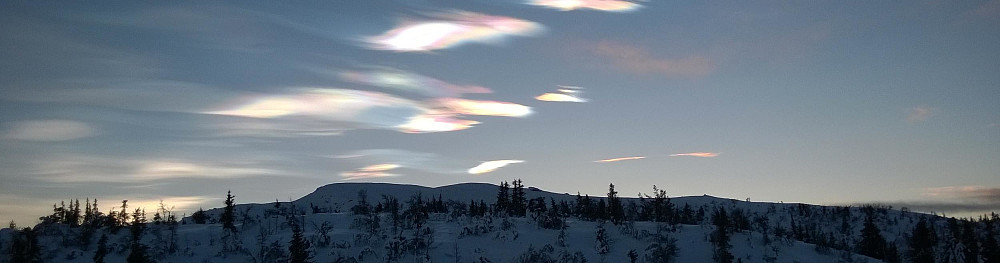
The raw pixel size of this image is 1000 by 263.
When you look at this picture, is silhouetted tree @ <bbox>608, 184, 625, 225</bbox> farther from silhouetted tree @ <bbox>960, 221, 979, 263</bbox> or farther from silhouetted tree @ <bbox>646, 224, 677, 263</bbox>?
silhouetted tree @ <bbox>960, 221, 979, 263</bbox>

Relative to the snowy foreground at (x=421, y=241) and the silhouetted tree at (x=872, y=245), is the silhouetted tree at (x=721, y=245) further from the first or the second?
the silhouetted tree at (x=872, y=245)

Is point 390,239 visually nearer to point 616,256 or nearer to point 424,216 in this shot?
point 424,216

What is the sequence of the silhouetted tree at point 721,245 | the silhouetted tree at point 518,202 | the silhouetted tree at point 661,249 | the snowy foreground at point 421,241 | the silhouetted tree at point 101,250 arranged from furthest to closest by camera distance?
the silhouetted tree at point 518,202
the silhouetted tree at point 661,249
the silhouetted tree at point 721,245
the snowy foreground at point 421,241
the silhouetted tree at point 101,250

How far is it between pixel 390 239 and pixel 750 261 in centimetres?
1899

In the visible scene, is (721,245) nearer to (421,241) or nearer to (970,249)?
(421,241)

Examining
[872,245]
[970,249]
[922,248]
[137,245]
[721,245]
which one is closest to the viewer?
[137,245]

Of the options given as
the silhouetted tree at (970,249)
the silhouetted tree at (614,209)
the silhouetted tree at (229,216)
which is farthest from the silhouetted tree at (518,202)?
the silhouetted tree at (970,249)

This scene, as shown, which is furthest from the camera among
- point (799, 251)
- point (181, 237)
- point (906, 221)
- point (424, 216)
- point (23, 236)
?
point (906, 221)

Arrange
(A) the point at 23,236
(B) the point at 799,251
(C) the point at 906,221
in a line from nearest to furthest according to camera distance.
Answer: (A) the point at 23,236 → (B) the point at 799,251 → (C) the point at 906,221

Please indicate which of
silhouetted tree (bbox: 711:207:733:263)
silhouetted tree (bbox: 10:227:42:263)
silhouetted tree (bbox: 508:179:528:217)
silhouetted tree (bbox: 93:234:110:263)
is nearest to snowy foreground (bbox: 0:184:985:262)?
silhouetted tree (bbox: 711:207:733:263)

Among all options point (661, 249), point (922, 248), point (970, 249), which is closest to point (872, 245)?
point (922, 248)

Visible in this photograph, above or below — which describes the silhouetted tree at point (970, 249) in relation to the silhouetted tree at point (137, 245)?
below

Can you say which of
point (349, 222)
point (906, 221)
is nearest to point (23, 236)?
point (349, 222)

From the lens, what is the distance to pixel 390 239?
121 ft
